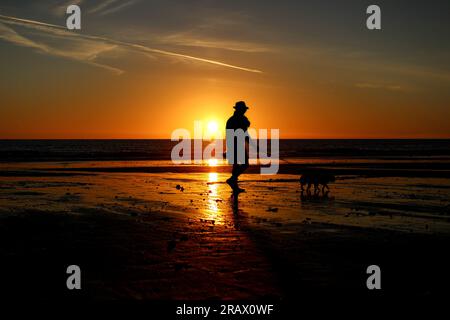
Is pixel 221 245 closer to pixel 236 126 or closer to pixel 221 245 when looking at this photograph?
pixel 221 245

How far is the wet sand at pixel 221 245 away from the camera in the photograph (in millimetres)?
6328

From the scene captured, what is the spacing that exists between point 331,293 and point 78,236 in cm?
560

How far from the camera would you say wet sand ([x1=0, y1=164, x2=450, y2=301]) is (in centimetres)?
633

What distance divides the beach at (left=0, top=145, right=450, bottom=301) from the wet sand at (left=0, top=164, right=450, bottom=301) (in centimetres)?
2

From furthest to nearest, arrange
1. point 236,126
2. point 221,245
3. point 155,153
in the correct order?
1. point 155,153
2. point 236,126
3. point 221,245

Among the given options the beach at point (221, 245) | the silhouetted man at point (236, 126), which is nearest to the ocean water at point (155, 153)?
the silhouetted man at point (236, 126)

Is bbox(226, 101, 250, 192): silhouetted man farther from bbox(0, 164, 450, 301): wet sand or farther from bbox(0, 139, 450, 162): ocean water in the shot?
bbox(0, 139, 450, 162): ocean water

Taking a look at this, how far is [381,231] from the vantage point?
1027 cm

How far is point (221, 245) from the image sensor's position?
29.1 ft

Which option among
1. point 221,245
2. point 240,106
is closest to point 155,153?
point 240,106
